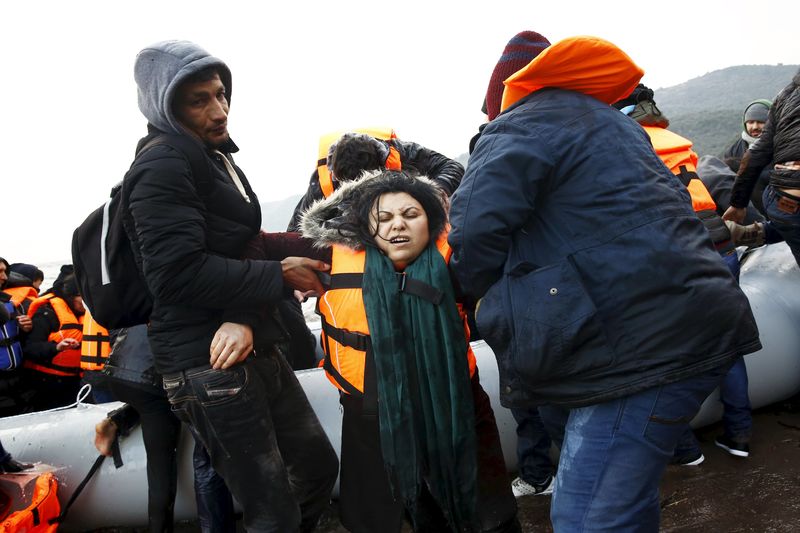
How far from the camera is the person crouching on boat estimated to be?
158cm

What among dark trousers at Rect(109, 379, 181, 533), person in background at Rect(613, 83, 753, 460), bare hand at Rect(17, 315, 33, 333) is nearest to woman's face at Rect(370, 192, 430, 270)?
person in background at Rect(613, 83, 753, 460)

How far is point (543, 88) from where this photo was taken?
1.31 m

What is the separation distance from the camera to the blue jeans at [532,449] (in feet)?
7.63

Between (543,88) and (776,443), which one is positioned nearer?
(543,88)

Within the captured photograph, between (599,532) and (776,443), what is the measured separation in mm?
2146

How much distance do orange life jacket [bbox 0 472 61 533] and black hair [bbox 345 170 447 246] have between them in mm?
1682

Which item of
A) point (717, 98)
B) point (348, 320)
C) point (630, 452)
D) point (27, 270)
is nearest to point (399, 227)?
point (348, 320)

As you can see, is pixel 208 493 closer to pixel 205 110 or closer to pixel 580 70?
pixel 205 110

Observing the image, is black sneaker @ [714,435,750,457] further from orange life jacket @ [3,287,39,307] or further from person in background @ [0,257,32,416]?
orange life jacket @ [3,287,39,307]

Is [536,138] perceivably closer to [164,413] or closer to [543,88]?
[543,88]

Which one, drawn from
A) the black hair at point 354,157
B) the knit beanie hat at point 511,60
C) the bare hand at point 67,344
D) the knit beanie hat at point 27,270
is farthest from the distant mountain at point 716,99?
the knit beanie hat at point 511,60

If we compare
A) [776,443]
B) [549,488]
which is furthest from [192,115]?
[776,443]

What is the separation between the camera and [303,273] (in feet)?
5.59

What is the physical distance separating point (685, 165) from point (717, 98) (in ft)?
102
